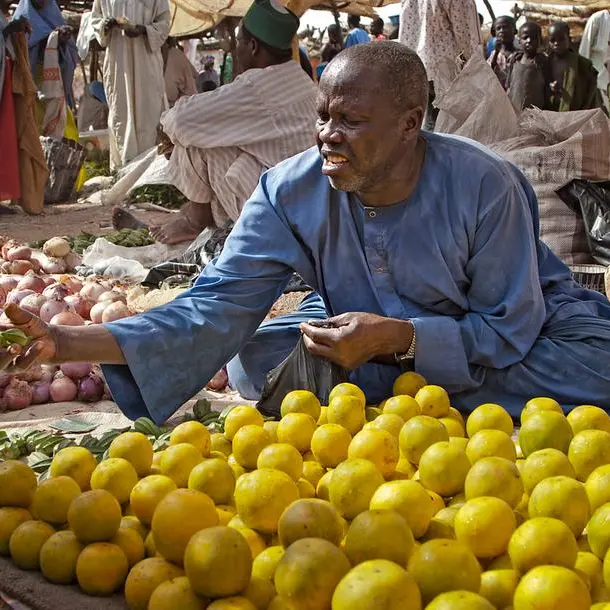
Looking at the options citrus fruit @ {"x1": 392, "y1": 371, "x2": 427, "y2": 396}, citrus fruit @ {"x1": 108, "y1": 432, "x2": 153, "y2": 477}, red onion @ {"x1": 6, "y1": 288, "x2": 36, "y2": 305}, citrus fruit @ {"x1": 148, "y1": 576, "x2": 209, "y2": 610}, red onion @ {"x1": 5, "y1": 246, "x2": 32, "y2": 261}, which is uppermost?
citrus fruit @ {"x1": 148, "y1": 576, "x2": 209, "y2": 610}

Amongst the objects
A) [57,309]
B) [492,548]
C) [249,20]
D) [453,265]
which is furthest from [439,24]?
[492,548]

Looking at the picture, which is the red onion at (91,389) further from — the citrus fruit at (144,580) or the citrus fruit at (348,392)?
the citrus fruit at (144,580)

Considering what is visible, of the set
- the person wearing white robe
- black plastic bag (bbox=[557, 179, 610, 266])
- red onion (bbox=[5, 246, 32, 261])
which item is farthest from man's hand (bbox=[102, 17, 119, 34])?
black plastic bag (bbox=[557, 179, 610, 266])

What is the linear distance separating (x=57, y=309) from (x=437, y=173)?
2132 mm

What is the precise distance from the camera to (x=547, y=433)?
2.14m

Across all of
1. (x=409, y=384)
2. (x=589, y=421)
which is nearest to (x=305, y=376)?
(x=409, y=384)

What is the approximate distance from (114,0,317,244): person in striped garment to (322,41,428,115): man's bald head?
2.88 meters

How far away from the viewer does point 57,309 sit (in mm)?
4234

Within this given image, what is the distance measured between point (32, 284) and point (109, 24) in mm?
7043

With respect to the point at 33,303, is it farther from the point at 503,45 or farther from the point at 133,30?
the point at 503,45

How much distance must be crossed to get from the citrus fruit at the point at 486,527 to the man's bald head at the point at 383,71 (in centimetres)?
141

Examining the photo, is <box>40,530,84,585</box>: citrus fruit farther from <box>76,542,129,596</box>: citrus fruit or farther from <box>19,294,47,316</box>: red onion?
<box>19,294,47,316</box>: red onion

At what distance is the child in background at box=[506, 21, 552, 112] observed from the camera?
9797 millimetres

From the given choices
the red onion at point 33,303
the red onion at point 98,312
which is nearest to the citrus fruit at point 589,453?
the red onion at point 98,312
